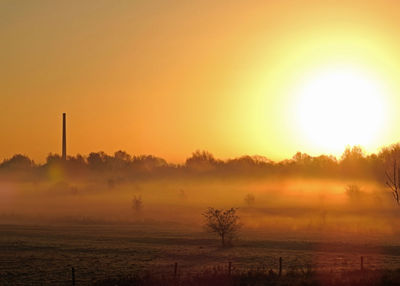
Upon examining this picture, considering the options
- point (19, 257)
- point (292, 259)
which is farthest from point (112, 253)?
point (292, 259)

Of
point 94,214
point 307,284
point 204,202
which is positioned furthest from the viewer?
point 204,202

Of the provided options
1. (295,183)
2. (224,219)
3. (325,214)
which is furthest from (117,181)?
(224,219)

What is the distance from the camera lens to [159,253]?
2344 inches

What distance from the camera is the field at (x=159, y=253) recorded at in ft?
145

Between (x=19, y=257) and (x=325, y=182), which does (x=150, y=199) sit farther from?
(x=19, y=257)

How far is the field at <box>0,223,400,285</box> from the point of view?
4416 cm

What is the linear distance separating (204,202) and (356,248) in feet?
300

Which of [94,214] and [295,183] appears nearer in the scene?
[94,214]

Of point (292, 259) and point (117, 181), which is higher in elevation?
point (117, 181)

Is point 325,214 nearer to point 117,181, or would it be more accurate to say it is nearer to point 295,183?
point 295,183

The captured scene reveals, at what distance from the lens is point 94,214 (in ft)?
429

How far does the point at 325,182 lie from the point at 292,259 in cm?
11656

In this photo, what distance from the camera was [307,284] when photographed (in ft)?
102

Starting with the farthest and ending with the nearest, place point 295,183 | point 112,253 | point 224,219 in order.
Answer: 1. point 295,183
2. point 224,219
3. point 112,253
